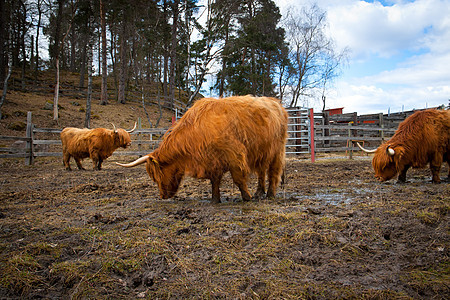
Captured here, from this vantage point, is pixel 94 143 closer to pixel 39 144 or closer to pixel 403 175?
pixel 39 144

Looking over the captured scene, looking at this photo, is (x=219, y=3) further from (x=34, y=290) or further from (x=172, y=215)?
(x=34, y=290)

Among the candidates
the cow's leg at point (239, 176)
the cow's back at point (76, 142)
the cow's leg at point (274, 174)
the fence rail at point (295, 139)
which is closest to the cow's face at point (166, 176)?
the cow's leg at point (239, 176)

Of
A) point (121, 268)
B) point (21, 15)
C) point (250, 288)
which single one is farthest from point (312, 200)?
point (21, 15)

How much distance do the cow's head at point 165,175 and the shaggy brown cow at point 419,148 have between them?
4264mm

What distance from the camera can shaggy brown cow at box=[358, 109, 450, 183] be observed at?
535cm

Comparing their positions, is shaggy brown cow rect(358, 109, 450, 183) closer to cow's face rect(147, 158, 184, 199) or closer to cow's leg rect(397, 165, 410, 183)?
cow's leg rect(397, 165, 410, 183)

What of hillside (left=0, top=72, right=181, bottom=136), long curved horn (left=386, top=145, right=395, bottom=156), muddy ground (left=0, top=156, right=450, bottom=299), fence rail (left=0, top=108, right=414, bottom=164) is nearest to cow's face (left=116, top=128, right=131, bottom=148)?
fence rail (left=0, top=108, right=414, bottom=164)

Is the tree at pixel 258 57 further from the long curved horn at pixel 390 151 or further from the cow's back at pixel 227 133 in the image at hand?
the cow's back at pixel 227 133

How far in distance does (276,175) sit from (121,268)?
3.20 metres

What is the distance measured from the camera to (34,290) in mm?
1589

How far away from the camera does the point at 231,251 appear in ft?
6.78

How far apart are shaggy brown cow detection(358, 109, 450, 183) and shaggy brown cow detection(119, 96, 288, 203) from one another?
272cm

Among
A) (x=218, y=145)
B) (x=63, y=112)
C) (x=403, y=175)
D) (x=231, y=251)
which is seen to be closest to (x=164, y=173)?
(x=218, y=145)

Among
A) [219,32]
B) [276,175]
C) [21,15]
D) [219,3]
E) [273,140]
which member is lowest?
[276,175]
